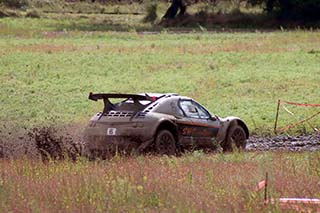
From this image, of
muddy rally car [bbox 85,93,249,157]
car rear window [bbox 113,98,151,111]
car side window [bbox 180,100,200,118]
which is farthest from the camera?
car side window [bbox 180,100,200,118]

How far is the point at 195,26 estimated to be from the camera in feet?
238

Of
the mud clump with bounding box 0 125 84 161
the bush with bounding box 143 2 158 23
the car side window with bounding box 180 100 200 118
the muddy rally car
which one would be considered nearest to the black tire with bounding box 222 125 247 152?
the muddy rally car

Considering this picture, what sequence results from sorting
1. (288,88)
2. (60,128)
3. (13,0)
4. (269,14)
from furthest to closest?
(13,0) → (269,14) → (288,88) → (60,128)

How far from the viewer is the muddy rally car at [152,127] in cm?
1759

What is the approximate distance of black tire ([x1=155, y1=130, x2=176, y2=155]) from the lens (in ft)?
58.0

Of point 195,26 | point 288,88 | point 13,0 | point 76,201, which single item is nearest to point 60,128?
point 288,88

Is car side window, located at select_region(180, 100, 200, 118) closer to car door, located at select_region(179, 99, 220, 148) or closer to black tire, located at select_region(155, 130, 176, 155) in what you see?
car door, located at select_region(179, 99, 220, 148)

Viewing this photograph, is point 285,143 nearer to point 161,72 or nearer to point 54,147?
point 54,147

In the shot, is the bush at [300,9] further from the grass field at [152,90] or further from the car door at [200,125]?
the car door at [200,125]

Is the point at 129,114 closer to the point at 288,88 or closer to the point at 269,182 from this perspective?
the point at 269,182

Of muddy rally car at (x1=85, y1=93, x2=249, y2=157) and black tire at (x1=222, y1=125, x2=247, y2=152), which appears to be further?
black tire at (x1=222, y1=125, x2=247, y2=152)

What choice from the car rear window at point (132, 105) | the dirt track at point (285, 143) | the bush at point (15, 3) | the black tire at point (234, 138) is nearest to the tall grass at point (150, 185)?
the car rear window at point (132, 105)

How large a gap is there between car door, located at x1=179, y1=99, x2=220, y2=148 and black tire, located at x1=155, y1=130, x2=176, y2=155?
0.82m

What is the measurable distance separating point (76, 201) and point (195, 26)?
63.2 metres
